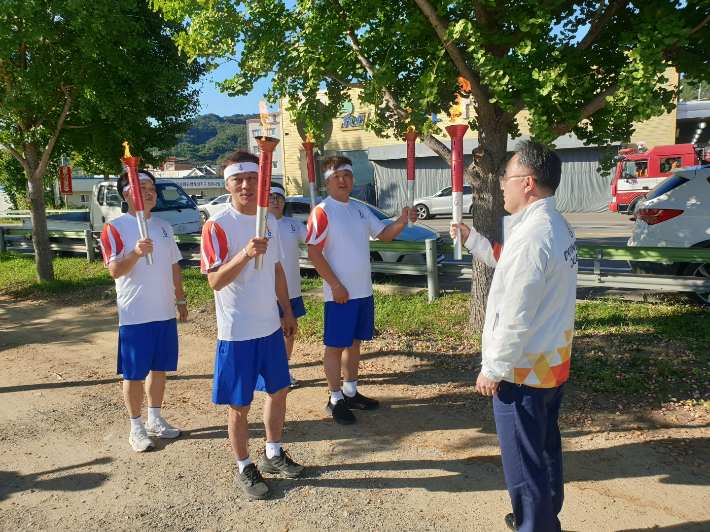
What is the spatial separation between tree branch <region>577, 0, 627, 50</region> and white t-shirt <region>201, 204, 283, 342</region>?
4.11 metres

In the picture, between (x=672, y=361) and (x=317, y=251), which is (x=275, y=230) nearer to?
(x=317, y=251)

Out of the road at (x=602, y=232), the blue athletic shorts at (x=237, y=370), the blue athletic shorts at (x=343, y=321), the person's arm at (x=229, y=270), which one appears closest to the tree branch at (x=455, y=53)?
the blue athletic shorts at (x=343, y=321)

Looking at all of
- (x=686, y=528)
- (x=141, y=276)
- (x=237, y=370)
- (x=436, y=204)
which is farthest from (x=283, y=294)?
(x=436, y=204)

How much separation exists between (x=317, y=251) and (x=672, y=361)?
3.68 m

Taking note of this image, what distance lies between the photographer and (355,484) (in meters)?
3.73

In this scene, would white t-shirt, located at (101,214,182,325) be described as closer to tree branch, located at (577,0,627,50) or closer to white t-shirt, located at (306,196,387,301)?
white t-shirt, located at (306,196,387,301)

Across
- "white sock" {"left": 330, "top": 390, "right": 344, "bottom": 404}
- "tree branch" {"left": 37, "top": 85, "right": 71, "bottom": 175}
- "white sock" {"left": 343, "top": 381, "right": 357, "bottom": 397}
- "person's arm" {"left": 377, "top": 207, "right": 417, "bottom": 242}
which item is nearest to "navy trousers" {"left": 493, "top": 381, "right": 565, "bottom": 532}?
"person's arm" {"left": 377, "top": 207, "right": 417, "bottom": 242}

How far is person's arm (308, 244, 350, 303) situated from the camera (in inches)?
179

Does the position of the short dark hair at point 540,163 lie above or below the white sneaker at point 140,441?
above

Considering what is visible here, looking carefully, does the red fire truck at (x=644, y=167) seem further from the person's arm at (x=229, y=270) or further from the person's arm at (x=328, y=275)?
the person's arm at (x=229, y=270)

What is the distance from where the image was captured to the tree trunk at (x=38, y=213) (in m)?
10.9

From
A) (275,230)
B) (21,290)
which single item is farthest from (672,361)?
(21,290)

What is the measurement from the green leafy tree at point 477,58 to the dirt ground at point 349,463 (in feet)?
7.52

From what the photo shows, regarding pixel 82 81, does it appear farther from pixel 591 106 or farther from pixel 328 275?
pixel 591 106
